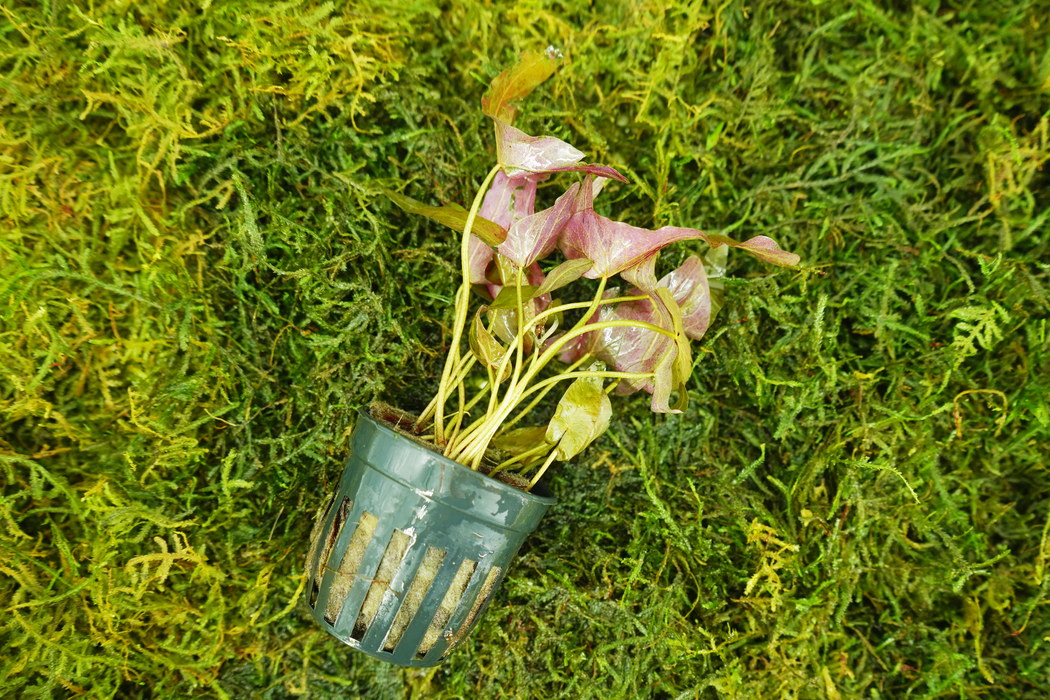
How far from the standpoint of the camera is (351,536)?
0.73 meters

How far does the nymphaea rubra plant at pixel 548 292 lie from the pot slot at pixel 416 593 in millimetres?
126

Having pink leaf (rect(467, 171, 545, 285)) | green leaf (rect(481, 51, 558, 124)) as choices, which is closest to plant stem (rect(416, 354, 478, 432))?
pink leaf (rect(467, 171, 545, 285))

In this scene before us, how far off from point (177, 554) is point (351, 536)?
0.92 ft

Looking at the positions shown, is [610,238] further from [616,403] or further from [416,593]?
[416,593]

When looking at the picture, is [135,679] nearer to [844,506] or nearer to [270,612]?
[270,612]

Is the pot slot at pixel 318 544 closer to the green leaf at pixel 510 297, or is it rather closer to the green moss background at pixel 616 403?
the green moss background at pixel 616 403

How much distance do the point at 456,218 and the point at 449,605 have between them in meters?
0.51

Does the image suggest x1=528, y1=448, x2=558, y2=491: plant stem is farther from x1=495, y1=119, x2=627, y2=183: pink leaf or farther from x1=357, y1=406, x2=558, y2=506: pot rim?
x1=495, y1=119, x2=627, y2=183: pink leaf

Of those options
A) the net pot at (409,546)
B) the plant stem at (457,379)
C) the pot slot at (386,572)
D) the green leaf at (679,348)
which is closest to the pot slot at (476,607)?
the net pot at (409,546)

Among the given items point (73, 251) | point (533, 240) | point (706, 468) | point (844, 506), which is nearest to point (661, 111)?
point (533, 240)

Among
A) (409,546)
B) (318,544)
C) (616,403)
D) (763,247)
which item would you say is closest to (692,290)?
(763,247)

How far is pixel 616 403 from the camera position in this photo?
933mm

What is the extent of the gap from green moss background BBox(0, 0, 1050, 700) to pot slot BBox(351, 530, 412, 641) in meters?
0.21

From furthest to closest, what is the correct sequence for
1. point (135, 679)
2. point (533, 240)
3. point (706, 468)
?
point (706, 468) → point (135, 679) → point (533, 240)
